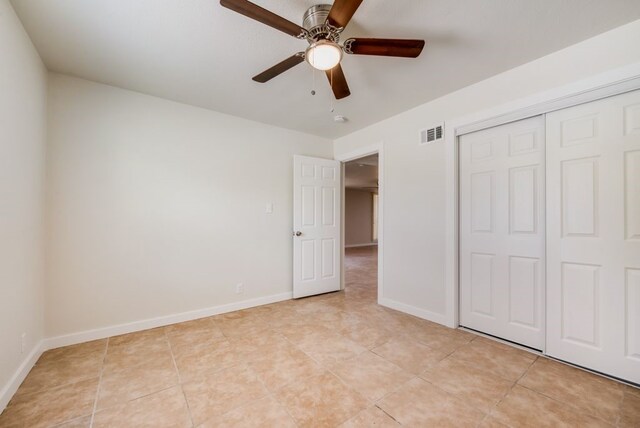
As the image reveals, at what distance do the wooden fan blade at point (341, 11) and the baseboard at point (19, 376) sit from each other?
2938mm

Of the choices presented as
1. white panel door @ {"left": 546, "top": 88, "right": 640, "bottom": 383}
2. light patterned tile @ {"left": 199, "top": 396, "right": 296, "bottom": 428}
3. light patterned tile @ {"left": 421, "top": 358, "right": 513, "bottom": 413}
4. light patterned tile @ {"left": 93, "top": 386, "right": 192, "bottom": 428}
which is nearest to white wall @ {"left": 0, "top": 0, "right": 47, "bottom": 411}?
light patterned tile @ {"left": 93, "top": 386, "right": 192, "bottom": 428}

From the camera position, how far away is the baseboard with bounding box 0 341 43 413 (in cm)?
162

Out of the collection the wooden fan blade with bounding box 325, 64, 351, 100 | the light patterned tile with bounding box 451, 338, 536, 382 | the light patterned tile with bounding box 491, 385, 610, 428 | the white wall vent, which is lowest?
the light patterned tile with bounding box 451, 338, 536, 382

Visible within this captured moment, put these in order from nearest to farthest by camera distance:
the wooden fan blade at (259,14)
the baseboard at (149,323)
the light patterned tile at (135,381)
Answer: the wooden fan blade at (259,14) < the light patterned tile at (135,381) < the baseboard at (149,323)

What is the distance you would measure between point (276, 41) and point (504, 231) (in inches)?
101

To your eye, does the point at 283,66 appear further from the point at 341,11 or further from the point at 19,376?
the point at 19,376

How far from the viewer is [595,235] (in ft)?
6.47

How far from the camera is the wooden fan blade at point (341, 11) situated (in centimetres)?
130

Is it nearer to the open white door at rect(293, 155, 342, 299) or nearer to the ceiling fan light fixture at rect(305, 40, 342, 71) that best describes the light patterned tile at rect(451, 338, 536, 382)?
the open white door at rect(293, 155, 342, 299)

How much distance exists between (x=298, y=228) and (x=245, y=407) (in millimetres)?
2388

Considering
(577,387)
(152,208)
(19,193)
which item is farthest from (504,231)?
(19,193)

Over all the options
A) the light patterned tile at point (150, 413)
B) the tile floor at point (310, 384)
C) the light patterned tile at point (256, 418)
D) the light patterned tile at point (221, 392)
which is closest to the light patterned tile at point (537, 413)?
the tile floor at point (310, 384)

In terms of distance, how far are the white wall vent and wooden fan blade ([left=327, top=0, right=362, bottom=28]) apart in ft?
6.10

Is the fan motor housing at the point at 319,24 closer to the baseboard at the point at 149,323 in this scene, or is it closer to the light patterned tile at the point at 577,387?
the light patterned tile at the point at 577,387
